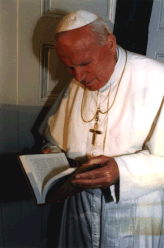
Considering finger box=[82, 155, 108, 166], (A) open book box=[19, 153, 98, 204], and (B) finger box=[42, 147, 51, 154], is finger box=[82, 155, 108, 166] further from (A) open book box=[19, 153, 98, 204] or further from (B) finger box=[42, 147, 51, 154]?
(B) finger box=[42, 147, 51, 154]

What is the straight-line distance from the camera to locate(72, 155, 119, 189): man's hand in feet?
3.46

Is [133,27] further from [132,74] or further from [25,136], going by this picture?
[25,136]

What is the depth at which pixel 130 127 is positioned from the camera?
127cm

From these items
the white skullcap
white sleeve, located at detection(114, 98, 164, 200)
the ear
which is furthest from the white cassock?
the white skullcap

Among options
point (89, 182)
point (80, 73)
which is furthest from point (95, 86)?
point (89, 182)

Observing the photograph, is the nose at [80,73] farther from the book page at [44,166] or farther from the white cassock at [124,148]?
the book page at [44,166]

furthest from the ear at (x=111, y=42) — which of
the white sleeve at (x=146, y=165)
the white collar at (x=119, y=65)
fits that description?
the white sleeve at (x=146, y=165)

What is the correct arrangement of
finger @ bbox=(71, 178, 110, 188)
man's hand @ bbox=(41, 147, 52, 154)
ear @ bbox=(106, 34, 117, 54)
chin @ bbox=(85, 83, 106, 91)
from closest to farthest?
finger @ bbox=(71, 178, 110, 188)
ear @ bbox=(106, 34, 117, 54)
chin @ bbox=(85, 83, 106, 91)
man's hand @ bbox=(41, 147, 52, 154)

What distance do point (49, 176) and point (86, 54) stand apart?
58 cm

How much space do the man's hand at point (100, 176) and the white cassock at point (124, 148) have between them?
4cm

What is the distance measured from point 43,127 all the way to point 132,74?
68 centimetres

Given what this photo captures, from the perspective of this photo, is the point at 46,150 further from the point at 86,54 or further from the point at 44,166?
the point at 86,54

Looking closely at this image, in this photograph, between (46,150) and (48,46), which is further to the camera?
(48,46)

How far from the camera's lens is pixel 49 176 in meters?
1.21
